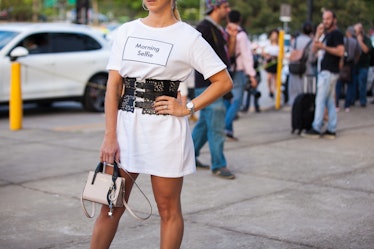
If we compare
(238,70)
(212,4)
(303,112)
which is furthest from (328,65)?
(212,4)

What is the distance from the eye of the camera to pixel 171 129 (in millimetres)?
3797

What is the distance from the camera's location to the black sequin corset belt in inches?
149

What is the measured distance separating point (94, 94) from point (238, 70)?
468cm

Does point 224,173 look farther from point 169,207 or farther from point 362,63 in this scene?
point 362,63

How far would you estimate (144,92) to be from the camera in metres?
3.78

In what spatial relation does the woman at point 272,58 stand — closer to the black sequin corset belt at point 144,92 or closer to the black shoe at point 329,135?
the black shoe at point 329,135

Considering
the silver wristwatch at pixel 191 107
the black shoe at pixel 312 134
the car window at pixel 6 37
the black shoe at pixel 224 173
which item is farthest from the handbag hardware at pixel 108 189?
the car window at pixel 6 37

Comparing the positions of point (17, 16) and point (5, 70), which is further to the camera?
point (17, 16)

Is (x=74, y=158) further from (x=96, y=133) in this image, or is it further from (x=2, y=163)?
(x=96, y=133)

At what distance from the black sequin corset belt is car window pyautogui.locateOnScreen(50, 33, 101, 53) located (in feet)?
32.8

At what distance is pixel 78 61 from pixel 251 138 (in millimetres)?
4918

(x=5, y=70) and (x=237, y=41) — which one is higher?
(x=237, y=41)

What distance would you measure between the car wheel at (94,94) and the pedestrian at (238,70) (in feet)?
14.5

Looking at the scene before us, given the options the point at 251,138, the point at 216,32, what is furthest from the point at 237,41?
the point at 216,32
